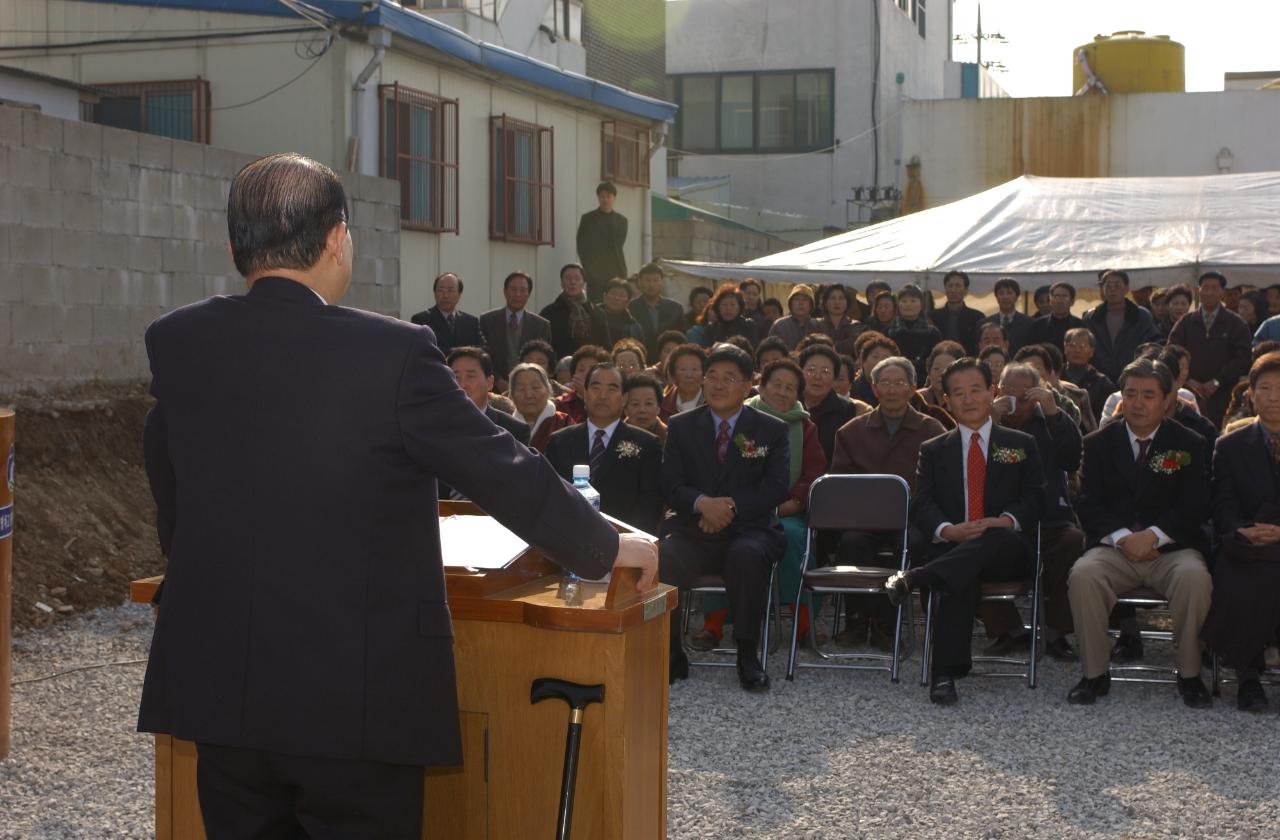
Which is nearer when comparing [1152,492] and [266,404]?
[266,404]

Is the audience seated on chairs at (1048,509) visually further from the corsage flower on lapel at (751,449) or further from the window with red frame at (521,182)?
the window with red frame at (521,182)

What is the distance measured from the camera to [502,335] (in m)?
13.2

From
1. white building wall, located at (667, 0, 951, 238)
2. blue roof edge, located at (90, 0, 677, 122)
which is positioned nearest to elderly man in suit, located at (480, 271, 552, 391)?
blue roof edge, located at (90, 0, 677, 122)

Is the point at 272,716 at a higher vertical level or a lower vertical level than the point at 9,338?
lower

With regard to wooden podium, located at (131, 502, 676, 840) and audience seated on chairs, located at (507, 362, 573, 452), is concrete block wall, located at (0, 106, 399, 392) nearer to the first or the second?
audience seated on chairs, located at (507, 362, 573, 452)

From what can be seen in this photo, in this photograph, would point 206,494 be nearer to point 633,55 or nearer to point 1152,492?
point 1152,492

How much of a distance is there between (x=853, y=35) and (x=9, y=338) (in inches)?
993

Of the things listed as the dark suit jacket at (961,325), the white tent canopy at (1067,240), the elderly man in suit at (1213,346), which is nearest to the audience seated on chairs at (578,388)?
the white tent canopy at (1067,240)

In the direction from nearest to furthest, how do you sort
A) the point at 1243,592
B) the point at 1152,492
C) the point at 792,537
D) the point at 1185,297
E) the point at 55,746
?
1. the point at 55,746
2. the point at 1243,592
3. the point at 1152,492
4. the point at 792,537
5. the point at 1185,297

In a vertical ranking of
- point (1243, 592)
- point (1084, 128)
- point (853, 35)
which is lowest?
point (1243, 592)

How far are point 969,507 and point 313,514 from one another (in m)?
5.71

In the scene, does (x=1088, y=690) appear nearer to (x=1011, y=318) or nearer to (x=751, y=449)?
(x=751, y=449)

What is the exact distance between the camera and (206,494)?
108 inches

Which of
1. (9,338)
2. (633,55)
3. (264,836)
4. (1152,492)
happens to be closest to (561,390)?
(9,338)
